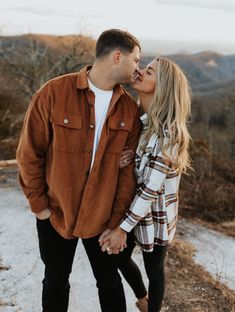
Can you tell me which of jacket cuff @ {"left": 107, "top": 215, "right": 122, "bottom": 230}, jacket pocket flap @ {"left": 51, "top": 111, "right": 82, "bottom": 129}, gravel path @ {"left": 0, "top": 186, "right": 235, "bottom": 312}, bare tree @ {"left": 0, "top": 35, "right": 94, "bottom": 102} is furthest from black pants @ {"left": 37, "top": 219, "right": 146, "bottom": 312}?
bare tree @ {"left": 0, "top": 35, "right": 94, "bottom": 102}

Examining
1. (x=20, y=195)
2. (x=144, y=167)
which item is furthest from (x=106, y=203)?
(x=20, y=195)

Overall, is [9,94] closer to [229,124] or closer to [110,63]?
[110,63]

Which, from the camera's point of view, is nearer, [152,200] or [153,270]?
[152,200]

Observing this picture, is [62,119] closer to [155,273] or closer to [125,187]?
[125,187]

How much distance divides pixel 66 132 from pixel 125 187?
0.40 meters

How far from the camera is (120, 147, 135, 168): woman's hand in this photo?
1.95m

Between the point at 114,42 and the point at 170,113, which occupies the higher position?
the point at 114,42

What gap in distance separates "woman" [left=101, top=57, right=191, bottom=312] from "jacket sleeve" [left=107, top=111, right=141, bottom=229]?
0.10ft

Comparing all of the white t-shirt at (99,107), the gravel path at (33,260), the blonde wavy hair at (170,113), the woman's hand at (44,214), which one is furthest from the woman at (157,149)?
the gravel path at (33,260)

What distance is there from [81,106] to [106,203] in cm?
48

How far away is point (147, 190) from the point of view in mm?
1928

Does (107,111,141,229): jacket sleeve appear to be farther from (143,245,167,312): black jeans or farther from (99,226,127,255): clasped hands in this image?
(143,245,167,312): black jeans

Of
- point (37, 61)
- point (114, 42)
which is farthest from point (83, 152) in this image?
point (37, 61)

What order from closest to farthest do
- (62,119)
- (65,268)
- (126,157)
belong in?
1. (62,119)
2. (126,157)
3. (65,268)
